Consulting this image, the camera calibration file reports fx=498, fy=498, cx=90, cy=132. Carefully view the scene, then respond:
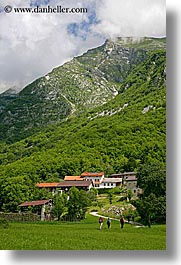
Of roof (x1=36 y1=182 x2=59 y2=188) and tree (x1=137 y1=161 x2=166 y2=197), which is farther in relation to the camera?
roof (x1=36 y1=182 x2=59 y2=188)

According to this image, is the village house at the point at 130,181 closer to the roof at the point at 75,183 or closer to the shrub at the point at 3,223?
the roof at the point at 75,183

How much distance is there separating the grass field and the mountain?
1.34 meters

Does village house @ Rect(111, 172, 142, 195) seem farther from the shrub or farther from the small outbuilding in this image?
the shrub

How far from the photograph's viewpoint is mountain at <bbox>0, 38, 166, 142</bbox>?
697 cm

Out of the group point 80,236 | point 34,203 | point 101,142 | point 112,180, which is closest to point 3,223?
point 34,203

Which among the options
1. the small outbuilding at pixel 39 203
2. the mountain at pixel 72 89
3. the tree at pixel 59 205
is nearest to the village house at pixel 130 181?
the tree at pixel 59 205

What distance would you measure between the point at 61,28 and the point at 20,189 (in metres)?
2.22

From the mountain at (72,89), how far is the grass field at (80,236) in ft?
4.39

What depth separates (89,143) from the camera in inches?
269

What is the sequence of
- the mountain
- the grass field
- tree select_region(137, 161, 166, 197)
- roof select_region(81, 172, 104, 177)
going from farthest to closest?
1. the mountain
2. roof select_region(81, 172, 104, 177)
3. tree select_region(137, 161, 166, 197)
4. the grass field

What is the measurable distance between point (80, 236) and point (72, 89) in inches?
89.7

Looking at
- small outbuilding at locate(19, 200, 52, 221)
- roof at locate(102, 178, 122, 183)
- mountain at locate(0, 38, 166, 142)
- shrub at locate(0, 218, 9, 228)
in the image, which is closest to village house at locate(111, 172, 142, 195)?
roof at locate(102, 178, 122, 183)

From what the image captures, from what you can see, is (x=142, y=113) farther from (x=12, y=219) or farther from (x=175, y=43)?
(x=12, y=219)

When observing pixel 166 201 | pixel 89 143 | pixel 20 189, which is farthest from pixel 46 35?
pixel 166 201
